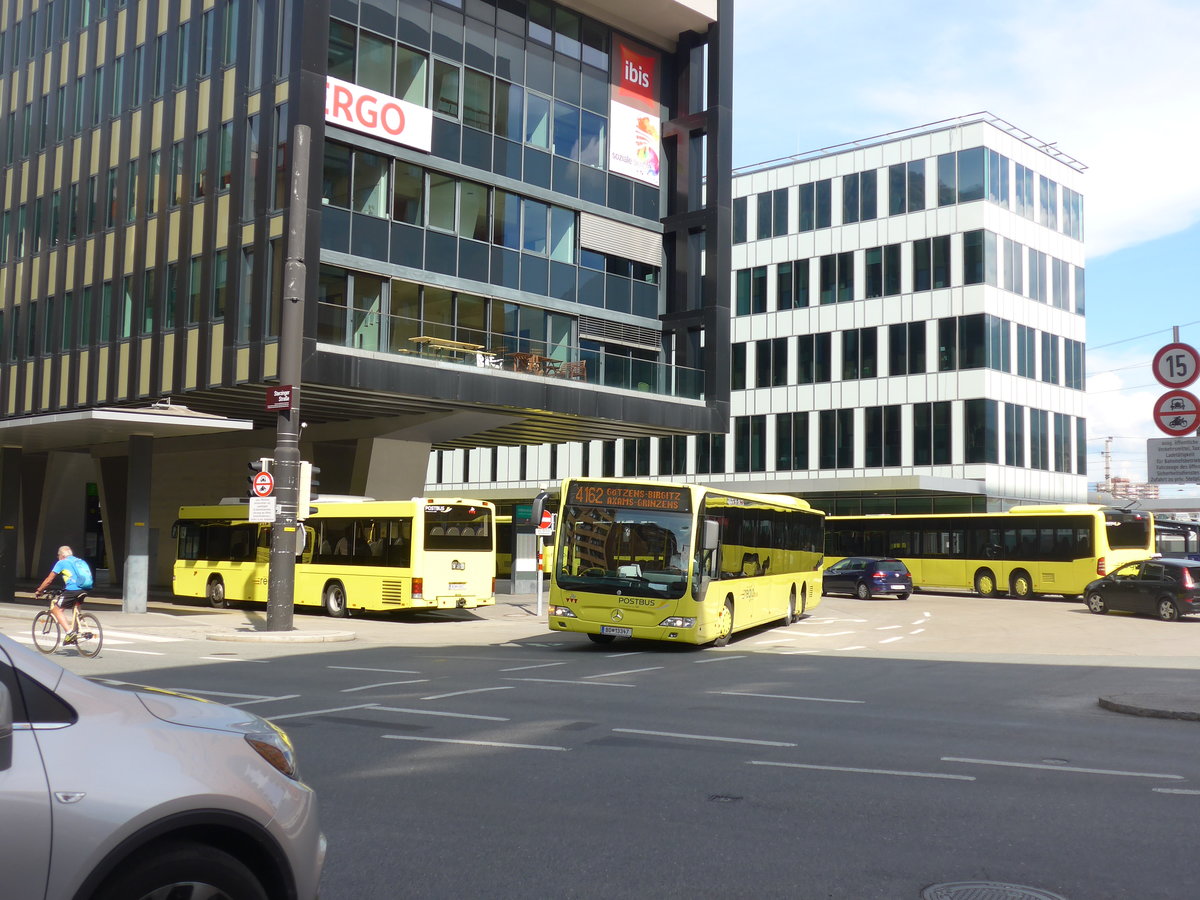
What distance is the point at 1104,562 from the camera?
38.3 metres

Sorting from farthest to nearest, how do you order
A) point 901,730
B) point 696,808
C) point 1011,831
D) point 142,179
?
point 142,179
point 901,730
point 696,808
point 1011,831

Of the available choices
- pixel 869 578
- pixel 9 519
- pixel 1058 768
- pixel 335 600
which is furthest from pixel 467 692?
pixel 869 578

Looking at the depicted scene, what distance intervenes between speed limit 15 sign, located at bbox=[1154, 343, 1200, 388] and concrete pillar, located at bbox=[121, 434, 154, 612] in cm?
2481

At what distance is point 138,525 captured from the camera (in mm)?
29891

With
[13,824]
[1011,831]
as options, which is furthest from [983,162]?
[13,824]

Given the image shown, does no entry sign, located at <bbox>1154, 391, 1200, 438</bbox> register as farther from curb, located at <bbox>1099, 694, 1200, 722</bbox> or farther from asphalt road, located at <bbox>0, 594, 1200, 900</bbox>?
curb, located at <bbox>1099, 694, 1200, 722</bbox>

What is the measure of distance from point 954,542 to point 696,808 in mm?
38181

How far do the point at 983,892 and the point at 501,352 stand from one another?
2746cm

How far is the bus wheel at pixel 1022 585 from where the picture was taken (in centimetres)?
4078

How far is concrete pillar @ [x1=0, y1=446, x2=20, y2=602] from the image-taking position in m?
34.6

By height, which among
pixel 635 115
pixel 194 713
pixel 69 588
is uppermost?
pixel 635 115

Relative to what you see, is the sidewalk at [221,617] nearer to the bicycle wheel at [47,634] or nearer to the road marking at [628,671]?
the bicycle wheel at [47,634]

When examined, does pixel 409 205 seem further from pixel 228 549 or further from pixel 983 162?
pixel 983 162

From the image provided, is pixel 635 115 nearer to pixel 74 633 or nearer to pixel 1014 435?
pixel 74 633
